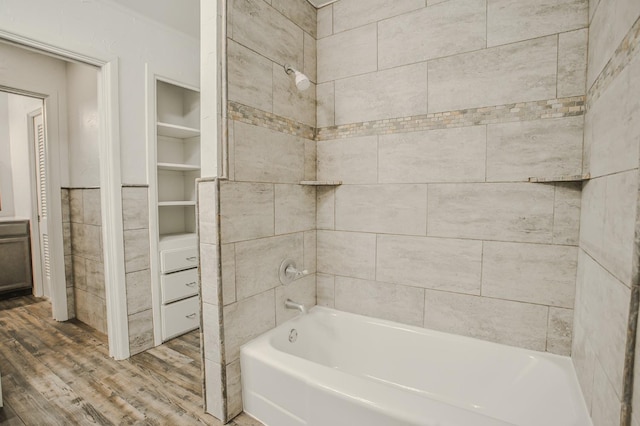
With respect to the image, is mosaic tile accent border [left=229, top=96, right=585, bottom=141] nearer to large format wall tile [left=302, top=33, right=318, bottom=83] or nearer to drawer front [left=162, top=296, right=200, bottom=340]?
large format wall tile [left=302, top=33, right=318, bottom=83]

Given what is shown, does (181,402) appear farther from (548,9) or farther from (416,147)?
(548,9)

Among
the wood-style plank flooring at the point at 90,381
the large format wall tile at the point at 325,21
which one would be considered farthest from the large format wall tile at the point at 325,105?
the wood-style plank flooring at the point at 90,381

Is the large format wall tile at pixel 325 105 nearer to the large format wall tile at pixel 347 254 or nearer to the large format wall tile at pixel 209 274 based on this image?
the large format wall tile at pixel 347 254

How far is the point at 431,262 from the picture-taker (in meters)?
1.72

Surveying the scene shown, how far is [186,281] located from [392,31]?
2.41 metres

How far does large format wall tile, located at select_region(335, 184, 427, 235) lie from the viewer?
1.74 m

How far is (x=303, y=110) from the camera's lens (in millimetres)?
1954

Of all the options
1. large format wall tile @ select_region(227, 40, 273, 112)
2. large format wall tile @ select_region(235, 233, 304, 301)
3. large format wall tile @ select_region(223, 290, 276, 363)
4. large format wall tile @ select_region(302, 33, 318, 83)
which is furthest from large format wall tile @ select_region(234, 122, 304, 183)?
large format wall tile @ select_region(223, 290, 276, 363)

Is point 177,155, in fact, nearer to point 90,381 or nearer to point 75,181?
point 75,181

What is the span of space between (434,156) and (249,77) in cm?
110

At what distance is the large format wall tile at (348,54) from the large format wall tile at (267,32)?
19 cm

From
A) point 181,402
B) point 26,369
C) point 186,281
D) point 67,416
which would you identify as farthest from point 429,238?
point 26,369

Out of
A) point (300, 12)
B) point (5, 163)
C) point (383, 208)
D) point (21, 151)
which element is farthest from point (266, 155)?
point (5, 163)

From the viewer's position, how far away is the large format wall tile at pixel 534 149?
1.39 metres
